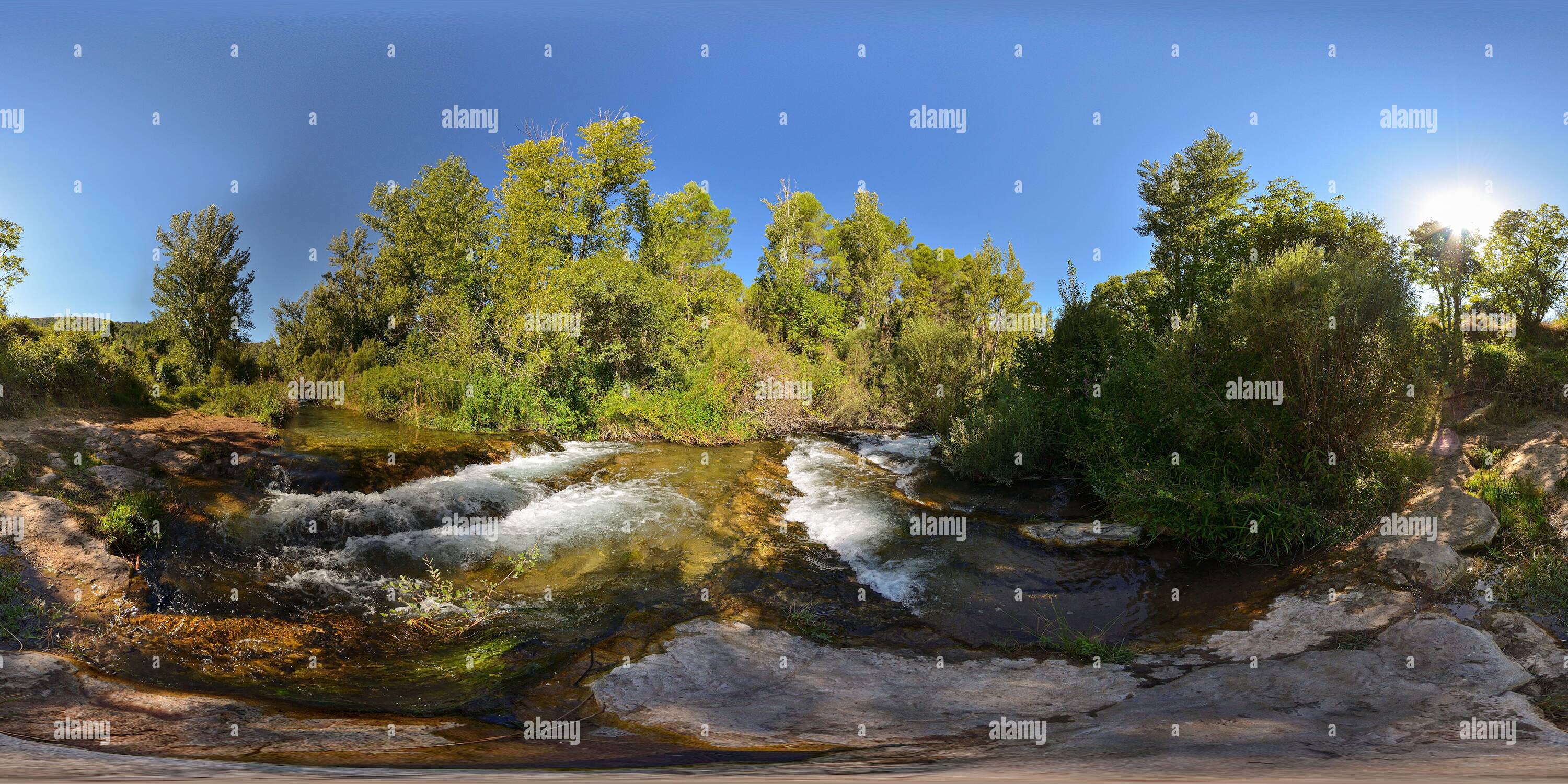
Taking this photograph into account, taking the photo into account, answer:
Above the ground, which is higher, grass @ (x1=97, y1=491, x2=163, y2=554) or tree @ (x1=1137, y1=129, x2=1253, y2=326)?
tree @ (x1=1137, y1=129, x2=1253, y2=326)

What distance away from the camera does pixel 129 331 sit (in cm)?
2528

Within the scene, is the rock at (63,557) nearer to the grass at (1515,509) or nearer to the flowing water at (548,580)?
the flowing water at (548,580)

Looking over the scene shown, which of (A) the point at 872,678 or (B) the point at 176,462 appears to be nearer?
(A) the point at 872,678

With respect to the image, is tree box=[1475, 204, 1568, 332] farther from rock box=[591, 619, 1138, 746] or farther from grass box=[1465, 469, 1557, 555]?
rock box=[591, 619, 1138, 746]

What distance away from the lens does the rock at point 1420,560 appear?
6023mm

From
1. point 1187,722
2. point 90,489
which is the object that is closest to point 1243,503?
point 1187,722

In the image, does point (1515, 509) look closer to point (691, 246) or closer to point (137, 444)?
point (137, 444)

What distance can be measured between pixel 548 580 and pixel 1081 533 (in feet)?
25.7

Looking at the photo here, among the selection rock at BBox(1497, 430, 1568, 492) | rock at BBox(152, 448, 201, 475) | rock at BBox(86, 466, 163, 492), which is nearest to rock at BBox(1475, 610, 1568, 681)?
rock at BBox(1497, 430, 1568, 492)

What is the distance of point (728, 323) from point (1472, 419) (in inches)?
795

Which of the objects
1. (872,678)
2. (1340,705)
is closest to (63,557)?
(872,678)

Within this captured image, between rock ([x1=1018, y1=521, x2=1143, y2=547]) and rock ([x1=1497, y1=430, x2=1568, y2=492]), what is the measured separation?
4056 millimetres

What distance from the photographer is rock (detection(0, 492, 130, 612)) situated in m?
5.71

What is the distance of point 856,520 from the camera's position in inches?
427
